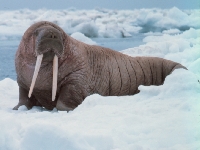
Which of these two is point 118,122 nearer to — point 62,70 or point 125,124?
point 125,124

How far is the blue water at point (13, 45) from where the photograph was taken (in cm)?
1042

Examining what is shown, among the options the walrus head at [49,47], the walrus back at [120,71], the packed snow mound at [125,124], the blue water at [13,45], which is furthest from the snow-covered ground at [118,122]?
the blue water at [13,45]

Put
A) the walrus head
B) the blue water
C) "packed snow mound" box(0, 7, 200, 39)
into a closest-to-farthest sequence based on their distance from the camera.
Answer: the walrus head
the blue water
"packed snow mound" box(0, 7, 200, 39)

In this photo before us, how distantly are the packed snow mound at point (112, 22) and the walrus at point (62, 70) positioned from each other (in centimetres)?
733

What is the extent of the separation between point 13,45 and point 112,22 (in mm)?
4533

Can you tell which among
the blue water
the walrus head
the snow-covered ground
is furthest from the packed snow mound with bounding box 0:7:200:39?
the walrus head

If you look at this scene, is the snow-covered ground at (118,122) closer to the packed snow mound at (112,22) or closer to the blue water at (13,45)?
the blue water at (13,45)

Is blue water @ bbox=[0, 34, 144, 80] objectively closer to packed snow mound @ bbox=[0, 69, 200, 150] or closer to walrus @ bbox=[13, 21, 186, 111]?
walrus @ bbox=[13, 21, 186, 111]

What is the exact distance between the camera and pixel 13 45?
37.1ft

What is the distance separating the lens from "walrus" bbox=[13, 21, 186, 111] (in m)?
4.89

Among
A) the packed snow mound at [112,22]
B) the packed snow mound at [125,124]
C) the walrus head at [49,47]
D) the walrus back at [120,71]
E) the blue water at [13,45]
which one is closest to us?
the packed snow mound at [125,124]

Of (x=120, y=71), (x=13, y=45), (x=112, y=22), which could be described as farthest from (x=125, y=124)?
(x=112, y=22)

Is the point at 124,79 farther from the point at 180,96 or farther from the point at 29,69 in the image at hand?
the point at 180,96

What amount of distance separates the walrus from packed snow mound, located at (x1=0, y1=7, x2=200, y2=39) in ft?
24.0
